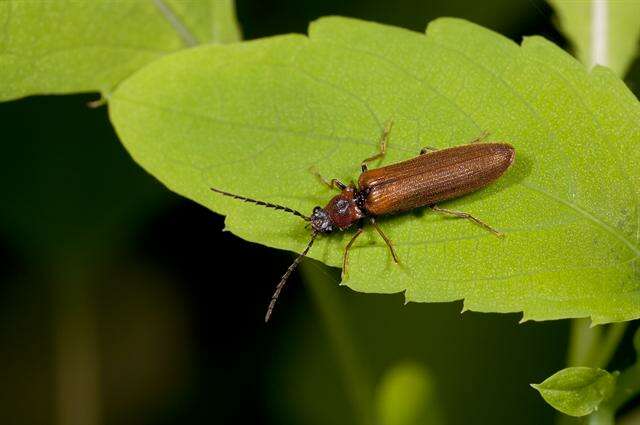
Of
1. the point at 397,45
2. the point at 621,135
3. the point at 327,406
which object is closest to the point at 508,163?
the point at 621,135

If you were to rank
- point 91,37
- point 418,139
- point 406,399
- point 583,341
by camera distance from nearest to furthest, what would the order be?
1. point 418,139
2. point 583,341
3. point 91,37
4. point 406,399

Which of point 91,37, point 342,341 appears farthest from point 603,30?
point 91,37

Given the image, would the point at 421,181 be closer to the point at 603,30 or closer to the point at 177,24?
the point at 603,30

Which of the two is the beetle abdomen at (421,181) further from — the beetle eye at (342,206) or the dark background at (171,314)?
the dark background at (171,314)

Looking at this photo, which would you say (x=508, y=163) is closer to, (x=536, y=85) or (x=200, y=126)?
(x=536, y=85)

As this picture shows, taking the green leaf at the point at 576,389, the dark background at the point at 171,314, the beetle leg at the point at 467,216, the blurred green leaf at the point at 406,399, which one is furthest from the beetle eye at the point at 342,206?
the green leaf at the point at 576,389

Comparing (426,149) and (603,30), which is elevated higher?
(603,30)
